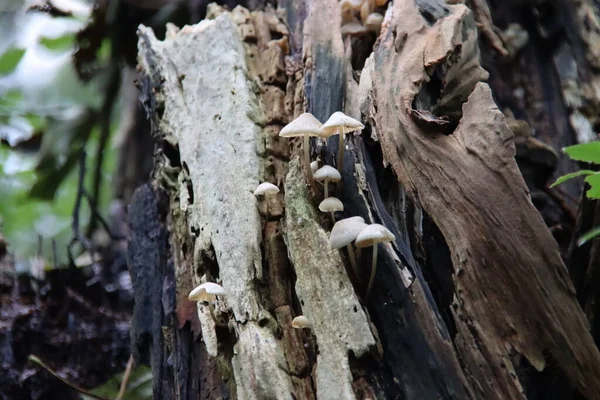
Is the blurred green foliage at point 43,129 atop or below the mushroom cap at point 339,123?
atop

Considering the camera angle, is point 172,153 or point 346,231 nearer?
point 346,231

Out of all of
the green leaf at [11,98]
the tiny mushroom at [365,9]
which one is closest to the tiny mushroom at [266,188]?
the tiny mushroom at [365,9]

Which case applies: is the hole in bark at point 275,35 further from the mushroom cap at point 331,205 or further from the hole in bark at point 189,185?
the mushroom cap at point 331,205

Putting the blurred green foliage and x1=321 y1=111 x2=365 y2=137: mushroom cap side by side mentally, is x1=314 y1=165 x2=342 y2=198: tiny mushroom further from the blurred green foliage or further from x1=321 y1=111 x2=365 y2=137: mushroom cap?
the blurred green foliage

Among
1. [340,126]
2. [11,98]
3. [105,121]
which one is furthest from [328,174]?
[11,98]

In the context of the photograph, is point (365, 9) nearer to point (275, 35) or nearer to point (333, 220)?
point (275, 35)

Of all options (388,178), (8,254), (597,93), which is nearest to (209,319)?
(388,178)
